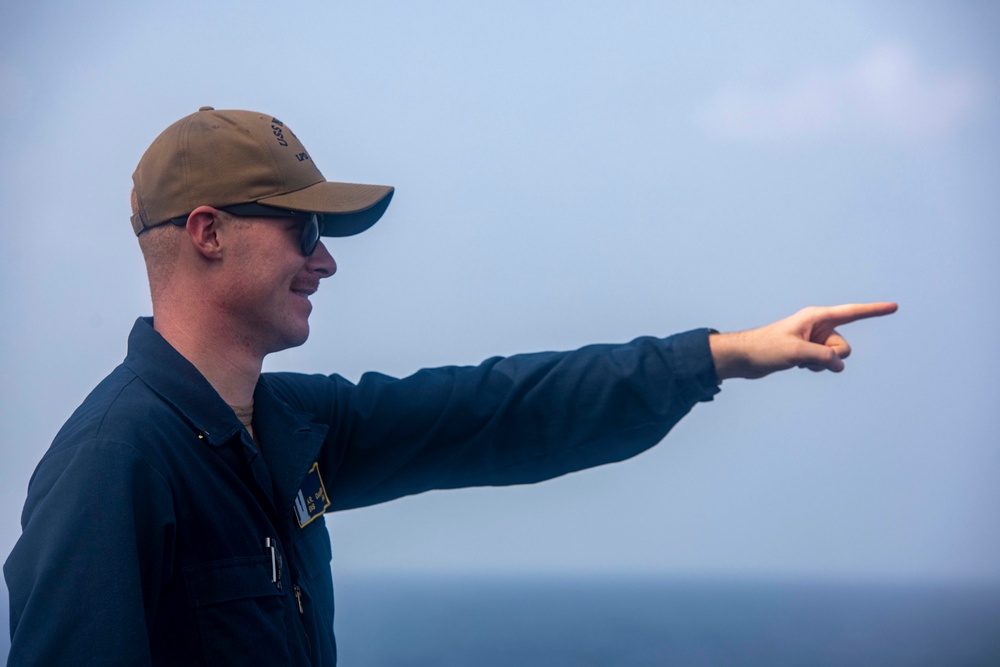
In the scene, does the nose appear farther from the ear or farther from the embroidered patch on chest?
the embroidered patch on chest

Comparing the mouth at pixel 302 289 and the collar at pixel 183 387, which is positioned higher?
the mouth at pixel 302 289

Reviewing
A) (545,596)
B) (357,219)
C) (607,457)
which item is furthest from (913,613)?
(357,219)

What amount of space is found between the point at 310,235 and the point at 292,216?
4cm

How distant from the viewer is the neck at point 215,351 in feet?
3.92

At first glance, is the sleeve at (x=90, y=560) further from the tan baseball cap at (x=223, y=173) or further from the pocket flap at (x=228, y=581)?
the tan baseball cap at (x=223, y=173)

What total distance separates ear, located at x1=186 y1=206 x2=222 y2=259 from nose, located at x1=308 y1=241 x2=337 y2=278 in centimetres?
15

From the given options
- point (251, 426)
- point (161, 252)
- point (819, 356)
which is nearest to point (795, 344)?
point (819, 356)

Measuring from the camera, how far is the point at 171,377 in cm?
113

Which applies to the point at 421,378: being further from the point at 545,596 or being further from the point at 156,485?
the point at 545,596

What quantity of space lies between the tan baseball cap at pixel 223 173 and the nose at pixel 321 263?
9 cm

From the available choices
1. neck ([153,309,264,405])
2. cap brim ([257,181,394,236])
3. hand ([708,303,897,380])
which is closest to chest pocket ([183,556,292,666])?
neck ([153,309,264,405])

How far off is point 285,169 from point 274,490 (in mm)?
446

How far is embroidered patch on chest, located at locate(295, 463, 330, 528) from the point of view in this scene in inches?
49.7

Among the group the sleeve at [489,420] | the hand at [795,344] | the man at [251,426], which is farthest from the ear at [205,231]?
the hand at [795,344]
